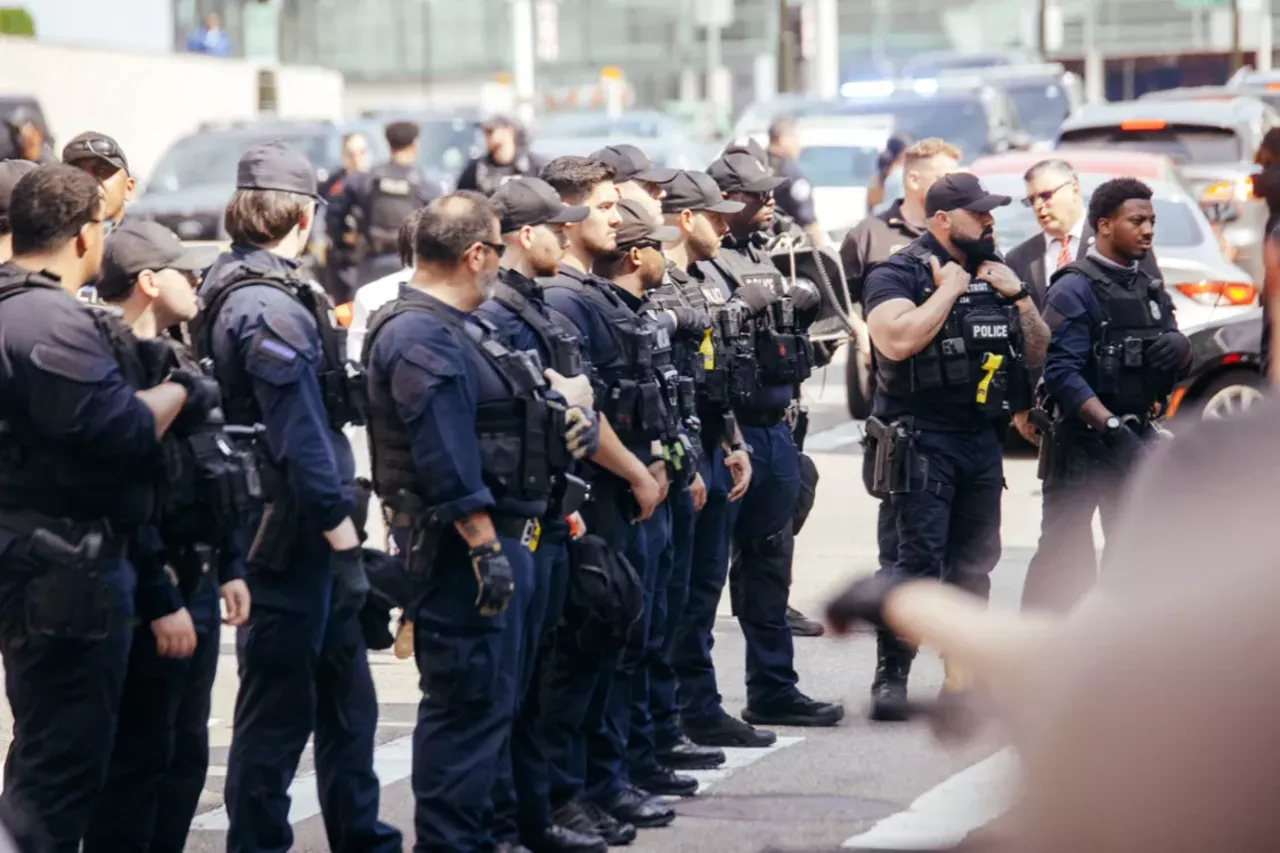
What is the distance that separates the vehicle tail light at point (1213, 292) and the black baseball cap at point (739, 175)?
568 centimetres

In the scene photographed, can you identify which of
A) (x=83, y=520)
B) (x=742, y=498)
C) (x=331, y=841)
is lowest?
(x=331, y=841)

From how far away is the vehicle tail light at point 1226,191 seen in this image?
1908cm

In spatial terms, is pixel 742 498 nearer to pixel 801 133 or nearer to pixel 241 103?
pixel 801 133

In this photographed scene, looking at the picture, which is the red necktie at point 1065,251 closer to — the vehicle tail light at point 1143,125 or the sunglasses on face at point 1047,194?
the sunglasses on face at point 1047,194

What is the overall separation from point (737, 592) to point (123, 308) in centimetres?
307

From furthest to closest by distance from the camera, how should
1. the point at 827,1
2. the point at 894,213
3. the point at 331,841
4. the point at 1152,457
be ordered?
1. the point at 827,1
2. the point at 894,213
3. the point at 331,841
4. the point at 1152,457

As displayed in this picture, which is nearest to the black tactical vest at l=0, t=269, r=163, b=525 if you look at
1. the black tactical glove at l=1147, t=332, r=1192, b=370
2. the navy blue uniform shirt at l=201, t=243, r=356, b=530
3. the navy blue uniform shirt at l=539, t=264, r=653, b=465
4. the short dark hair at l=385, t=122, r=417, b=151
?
the navy blue uniform shirt at l=201, t=243, r=356, b=530

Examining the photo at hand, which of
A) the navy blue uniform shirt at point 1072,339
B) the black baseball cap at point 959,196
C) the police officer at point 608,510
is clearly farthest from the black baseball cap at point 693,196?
the navy blue uniform shirt at point 1072,339

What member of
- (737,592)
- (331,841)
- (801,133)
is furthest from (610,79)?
(331,841)

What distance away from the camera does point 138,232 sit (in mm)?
5512

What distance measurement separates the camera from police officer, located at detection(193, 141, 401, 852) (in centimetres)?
553

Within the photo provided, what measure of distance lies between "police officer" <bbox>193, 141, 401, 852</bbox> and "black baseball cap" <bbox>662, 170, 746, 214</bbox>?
1.94 meters

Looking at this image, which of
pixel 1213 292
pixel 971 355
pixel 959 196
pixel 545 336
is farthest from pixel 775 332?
pixel 1213 292

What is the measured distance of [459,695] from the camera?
18.3 ft
